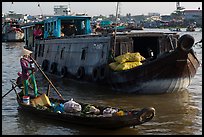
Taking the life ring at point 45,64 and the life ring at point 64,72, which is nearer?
the life ring at point 64,72

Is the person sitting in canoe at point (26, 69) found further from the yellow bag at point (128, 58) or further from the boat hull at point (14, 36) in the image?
the boat hull at point (14, 36)

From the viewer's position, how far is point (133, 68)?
45.6 feet

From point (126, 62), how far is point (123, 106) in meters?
2.03

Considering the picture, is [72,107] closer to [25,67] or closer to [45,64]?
[25,67]

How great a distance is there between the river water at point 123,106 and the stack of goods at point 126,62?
102cm

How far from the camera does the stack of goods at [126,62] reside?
14.2 metres

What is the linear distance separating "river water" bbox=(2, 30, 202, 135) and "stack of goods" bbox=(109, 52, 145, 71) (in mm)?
1025

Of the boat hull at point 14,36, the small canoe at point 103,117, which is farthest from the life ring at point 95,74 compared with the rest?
the boat hull at point 14,36

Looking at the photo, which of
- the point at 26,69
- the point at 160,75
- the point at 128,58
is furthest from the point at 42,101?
the point at 160,75

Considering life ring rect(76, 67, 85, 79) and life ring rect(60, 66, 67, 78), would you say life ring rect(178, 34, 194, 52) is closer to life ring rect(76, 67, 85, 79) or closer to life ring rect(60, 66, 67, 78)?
life ring rect(76, 67, 85, 79)

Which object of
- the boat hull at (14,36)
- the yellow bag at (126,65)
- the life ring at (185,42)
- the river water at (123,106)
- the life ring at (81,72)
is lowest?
the boat hull at (14,36)

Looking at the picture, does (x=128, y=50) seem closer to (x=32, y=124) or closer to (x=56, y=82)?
(x=56, y=82)

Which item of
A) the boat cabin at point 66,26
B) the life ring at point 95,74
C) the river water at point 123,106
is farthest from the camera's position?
the boat cabin at point 66,26

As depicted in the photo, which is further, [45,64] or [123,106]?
[45,64]
